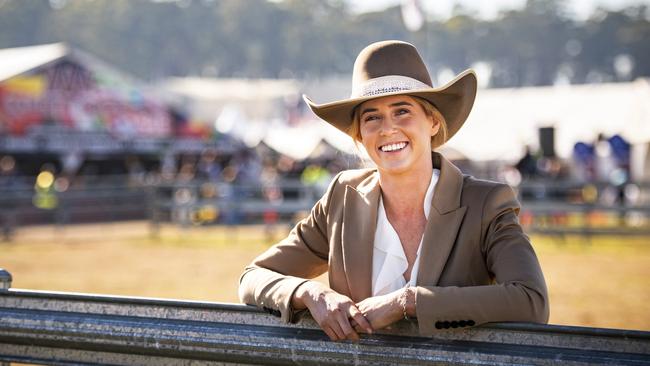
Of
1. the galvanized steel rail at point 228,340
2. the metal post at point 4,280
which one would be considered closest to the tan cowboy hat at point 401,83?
the galvanized steel rail at point 228,340

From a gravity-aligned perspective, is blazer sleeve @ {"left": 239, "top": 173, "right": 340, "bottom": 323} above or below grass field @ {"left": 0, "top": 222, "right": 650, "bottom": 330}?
above

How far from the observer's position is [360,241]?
260cm

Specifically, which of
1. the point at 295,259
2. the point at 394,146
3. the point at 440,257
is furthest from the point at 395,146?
the point at 295,259

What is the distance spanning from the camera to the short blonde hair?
266 cm

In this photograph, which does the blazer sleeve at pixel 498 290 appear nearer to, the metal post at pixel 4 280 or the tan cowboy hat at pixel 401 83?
the tan cowboy hat at pixel 401 83

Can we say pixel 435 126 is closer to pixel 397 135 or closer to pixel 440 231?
pixel 397 135

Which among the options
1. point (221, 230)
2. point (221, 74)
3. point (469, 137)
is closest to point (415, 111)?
point (221, 230)

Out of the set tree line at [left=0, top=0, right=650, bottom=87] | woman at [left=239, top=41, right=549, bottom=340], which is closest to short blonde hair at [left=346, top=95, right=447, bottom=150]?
woman at [left=239, top=41, right=549, bottom=340]

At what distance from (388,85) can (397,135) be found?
0.15 metres

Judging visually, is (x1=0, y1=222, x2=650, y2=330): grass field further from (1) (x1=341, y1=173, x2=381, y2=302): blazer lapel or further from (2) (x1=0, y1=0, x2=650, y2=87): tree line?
(2) (x1=0, y1=0, x2=650, y2=87): tree line

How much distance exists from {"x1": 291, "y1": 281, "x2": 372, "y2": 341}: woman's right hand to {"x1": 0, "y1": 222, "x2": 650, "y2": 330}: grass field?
5709mm

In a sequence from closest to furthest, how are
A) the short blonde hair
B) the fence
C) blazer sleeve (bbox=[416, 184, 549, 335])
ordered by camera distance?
blazer sleeve (bbox=[416, 184, 549, 335]), the short blonde hair, the fence

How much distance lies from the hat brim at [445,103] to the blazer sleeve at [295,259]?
0.20 m

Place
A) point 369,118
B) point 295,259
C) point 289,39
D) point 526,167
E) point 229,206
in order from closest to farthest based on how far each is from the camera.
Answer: point 369,118, point 295,259, point 229,206, point 526,167, point 289,39
